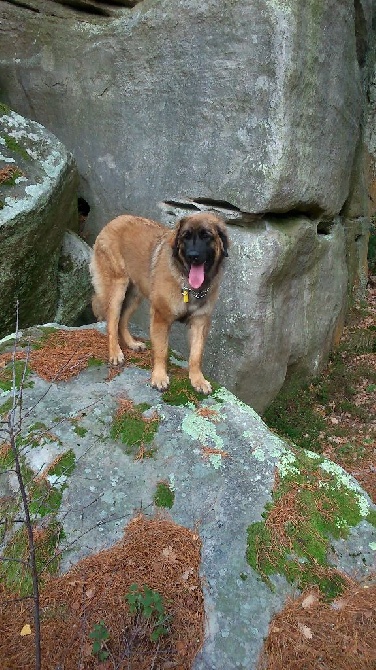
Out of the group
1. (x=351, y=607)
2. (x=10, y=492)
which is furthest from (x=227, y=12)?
(x=351, y=607)

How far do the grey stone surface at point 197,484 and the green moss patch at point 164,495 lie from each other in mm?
36

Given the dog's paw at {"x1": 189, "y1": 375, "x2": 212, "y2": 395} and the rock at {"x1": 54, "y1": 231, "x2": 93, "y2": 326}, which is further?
the rock at {"x1": 54, "y1": 231, "x2": 93, "y2": 326}

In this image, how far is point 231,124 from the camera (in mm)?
7871

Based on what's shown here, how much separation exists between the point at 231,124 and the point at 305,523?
5808 mm

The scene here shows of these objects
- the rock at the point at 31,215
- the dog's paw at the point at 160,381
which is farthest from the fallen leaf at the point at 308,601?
the rock at the point at 31,215

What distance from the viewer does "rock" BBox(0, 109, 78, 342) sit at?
6730 millimetres

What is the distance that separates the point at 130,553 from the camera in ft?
11.8

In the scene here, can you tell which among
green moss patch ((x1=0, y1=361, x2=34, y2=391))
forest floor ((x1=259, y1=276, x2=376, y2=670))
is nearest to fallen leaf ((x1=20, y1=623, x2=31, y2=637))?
forest floor ((x1=259, y1=276, x2=376, y2=670))

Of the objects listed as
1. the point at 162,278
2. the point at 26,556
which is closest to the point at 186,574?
the point at 26,556

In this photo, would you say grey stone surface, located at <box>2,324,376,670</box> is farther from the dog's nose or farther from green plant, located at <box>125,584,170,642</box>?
the dog's nose

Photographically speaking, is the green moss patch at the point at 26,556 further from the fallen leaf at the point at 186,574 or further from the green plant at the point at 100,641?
the fallen leaf at the point at 186,574

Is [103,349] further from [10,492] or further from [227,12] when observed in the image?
[227,12]

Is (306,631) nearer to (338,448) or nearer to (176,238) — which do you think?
(176,238)

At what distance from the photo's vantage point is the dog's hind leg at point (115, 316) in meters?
5.32
